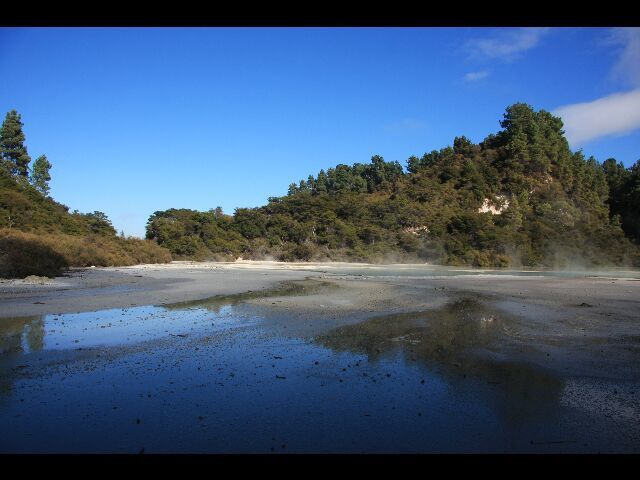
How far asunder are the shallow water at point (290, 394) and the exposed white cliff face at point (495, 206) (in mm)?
61631

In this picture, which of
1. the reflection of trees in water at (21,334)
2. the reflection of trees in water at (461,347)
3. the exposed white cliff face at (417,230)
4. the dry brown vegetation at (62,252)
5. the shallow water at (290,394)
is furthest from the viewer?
the exposed white cliff face at (417,230)

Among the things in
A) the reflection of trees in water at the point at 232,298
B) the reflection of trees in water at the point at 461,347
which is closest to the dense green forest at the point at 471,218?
the reflection of trees in water at the point at 232,298

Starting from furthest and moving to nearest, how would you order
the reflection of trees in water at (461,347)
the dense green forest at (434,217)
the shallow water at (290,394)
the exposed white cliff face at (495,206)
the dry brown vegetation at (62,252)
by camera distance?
the exposed white cliff face at (495,206)
the dense green forest at (434,217)
the dry brown vegetation at (62,252)
the reflection of trees in water at (461,347)
the shallow water at (290,394)

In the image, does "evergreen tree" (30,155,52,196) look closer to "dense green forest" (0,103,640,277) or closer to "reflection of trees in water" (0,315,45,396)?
"dense green forest" (0,103,640,277)

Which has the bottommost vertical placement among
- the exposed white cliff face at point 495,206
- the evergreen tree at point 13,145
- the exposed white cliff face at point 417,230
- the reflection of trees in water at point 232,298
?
the reflection of trees in water at point 232,298

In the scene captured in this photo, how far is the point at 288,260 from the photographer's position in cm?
5897

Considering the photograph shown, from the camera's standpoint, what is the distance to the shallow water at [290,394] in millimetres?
4957

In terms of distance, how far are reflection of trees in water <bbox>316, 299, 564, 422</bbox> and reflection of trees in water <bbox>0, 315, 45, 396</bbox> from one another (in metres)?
5.56

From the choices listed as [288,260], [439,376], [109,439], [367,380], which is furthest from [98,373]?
[288,260]

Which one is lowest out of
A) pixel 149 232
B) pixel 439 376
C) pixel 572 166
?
pixel 439 376

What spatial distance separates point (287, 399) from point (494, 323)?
26.5ft

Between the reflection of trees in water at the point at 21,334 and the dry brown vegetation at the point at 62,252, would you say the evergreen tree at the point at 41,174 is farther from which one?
the reflection of trees in water at the point at 21,334

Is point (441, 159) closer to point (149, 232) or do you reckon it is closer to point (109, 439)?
point (149, 232)

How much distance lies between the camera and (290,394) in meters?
6.55
